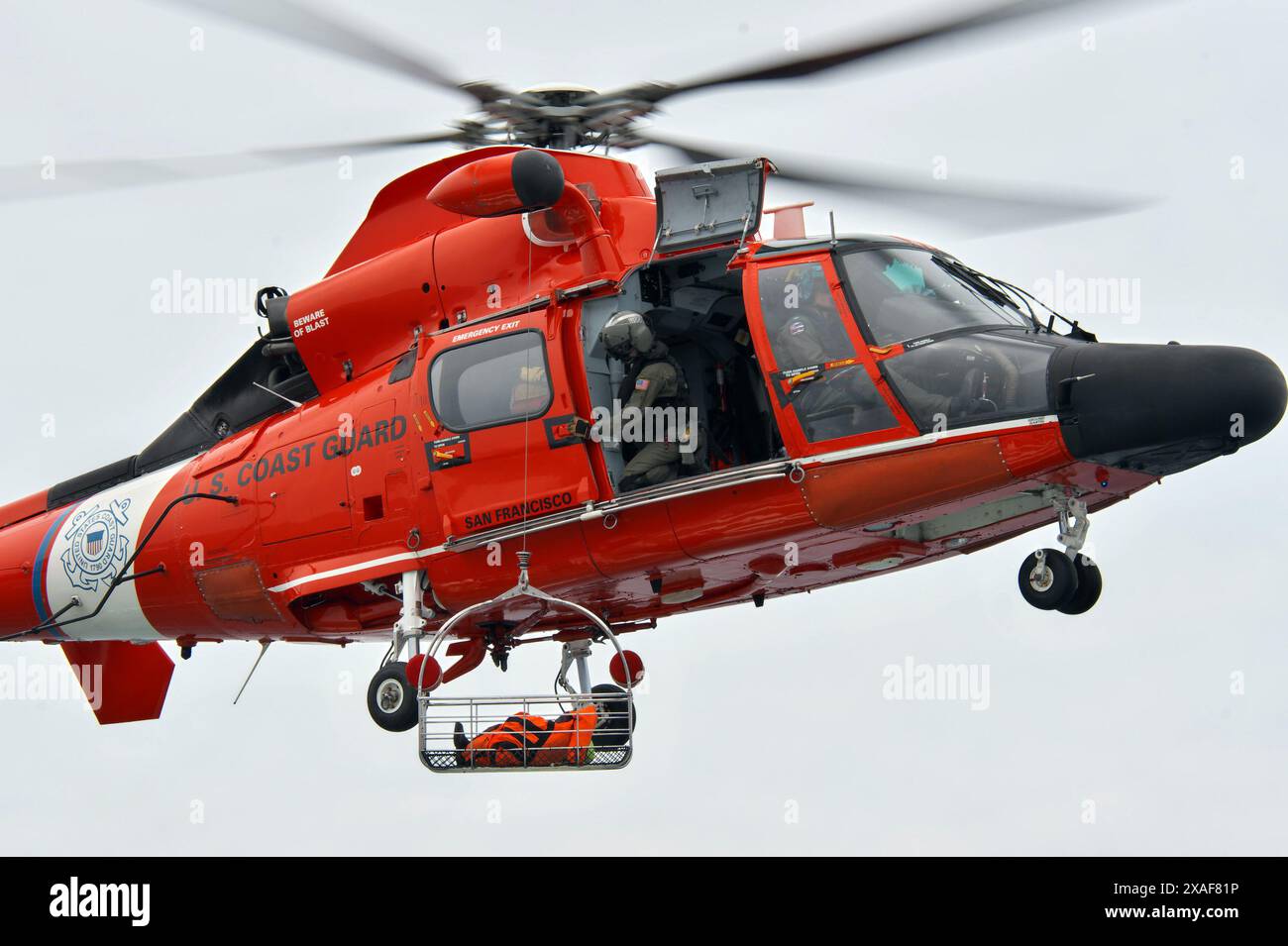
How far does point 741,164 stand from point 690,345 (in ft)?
3.97

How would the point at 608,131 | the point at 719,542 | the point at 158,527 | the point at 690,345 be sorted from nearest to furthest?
the point at 719,542, the point at 690,345, the point at 608,131, the point at 158,527

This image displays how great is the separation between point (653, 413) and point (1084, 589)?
110 inches

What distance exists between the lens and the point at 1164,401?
349 inches

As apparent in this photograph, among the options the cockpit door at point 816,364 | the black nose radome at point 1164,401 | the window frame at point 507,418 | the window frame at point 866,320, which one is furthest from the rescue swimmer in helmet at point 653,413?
the black nose radome at point 1164,401

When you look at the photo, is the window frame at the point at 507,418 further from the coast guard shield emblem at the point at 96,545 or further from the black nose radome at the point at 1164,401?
the coast guard shield emblem at the point at 96,545

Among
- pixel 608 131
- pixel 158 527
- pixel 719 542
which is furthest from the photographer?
pixel 158 527

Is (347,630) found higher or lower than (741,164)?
lower

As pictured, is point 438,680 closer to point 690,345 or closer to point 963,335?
point 690,345

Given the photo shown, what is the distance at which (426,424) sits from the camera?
1116 cm

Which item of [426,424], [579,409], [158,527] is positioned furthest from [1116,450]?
[158,527]

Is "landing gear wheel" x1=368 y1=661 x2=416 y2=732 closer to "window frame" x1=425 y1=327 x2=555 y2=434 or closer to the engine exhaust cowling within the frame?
"window frame" x1=425 y1=327 x2=555 y2=434

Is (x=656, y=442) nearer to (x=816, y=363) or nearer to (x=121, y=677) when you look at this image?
(x=816, y=363)

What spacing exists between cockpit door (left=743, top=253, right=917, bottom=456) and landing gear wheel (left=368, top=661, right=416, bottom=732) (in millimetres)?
3091

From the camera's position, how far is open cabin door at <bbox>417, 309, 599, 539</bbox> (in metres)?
10.6
